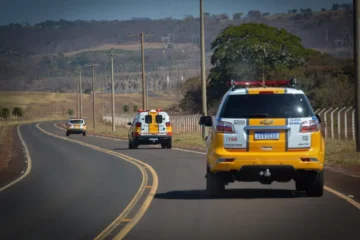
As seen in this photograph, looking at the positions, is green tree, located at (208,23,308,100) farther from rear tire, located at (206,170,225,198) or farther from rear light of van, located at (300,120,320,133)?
rear light of van, located at (300,120,320,133)

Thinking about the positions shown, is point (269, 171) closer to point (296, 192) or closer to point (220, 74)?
point (296, 192)

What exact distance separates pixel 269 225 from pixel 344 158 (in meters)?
16.9

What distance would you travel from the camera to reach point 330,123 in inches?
1967

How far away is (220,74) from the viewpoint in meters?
93.4

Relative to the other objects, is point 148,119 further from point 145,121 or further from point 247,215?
point 247,215

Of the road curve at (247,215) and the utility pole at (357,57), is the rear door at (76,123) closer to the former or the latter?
the utility pole at (357,57)

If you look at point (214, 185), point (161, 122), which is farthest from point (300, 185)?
point (161, 122)

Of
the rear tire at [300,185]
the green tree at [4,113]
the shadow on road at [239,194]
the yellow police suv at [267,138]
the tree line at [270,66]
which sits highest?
the tree line at [270,66]

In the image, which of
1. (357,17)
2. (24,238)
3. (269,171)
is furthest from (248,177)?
→ (357,17)

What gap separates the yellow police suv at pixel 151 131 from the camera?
48.1 m

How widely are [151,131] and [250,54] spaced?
43160mm

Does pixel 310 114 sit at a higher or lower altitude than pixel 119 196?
higher

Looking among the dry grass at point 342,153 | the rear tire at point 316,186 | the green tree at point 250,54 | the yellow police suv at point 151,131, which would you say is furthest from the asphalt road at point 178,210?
the green tree at point 250,54

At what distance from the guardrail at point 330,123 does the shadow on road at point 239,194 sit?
65.9 ft
